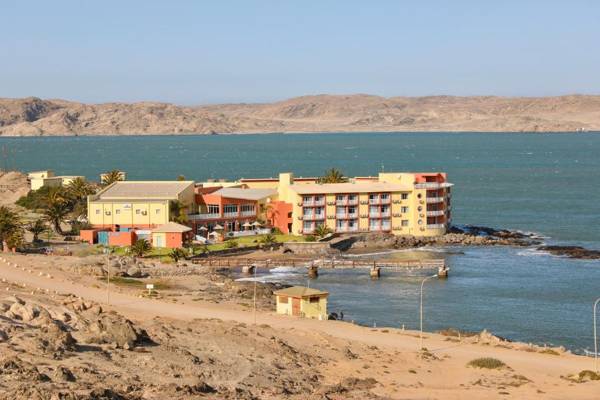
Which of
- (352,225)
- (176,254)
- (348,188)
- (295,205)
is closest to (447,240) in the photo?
(352,225)

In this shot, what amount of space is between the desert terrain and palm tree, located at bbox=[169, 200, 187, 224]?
2890 centimetres

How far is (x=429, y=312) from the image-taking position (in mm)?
60219

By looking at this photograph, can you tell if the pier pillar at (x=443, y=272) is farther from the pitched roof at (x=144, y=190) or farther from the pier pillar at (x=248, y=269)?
the pitched roof at (x=144, y=190)

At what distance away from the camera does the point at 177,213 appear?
83.8 m

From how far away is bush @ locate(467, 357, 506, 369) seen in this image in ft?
136

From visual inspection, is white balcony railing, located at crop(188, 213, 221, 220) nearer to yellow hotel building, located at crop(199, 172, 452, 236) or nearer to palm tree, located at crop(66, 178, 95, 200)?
yellow hotel building, located at crop(199, 172, 452, 236)

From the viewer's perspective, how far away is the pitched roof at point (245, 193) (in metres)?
89.5

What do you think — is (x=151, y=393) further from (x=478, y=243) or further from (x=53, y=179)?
(x=53, y=179)

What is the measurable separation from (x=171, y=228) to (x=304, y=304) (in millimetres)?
28052

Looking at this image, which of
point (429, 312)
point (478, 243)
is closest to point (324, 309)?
point (429, 312)

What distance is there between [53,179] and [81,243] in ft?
103

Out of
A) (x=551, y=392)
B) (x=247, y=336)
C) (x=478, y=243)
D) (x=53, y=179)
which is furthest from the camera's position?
(x=53, y=179)

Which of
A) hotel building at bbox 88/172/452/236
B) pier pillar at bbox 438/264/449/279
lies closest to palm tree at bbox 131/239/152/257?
hotel building at bbox 88/172/452/236

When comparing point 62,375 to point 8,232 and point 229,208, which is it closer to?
point 8,232
